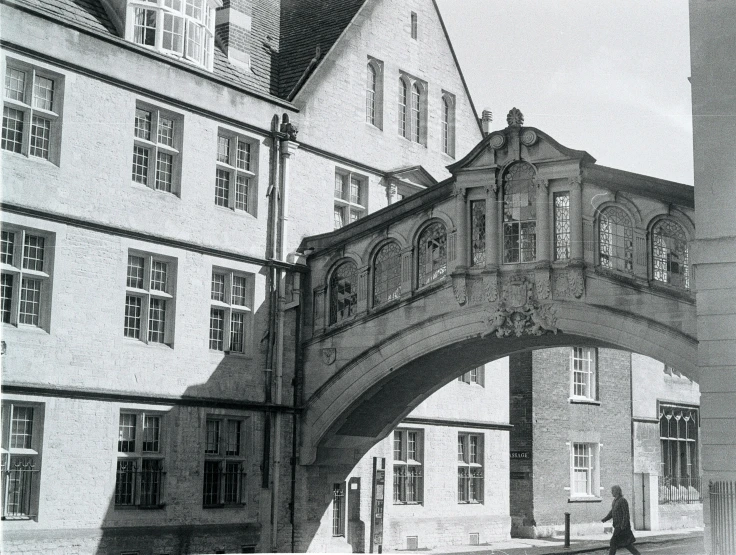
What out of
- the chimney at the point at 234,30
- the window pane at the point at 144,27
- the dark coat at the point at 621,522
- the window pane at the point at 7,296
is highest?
the chimney at the point at 234,30

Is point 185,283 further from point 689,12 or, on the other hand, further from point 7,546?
point 689,12

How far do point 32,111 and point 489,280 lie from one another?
339 inches

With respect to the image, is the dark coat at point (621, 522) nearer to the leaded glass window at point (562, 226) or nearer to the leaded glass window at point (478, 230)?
the leaded glass window at point (562, 226)

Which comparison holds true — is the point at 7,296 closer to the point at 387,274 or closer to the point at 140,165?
the point at 140,165

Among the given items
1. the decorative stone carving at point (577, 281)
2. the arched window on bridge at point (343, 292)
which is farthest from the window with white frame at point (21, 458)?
the decorative stone carving at point (577, 281)

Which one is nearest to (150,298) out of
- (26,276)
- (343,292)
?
(26,276)

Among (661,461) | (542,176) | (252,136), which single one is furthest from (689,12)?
(661,461)

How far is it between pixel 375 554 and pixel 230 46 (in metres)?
11.4

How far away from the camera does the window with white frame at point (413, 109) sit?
2817 centimetres

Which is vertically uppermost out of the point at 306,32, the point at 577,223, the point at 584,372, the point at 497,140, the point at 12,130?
the point at 306,32

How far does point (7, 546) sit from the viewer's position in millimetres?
18734

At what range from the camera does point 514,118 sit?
21281 mm

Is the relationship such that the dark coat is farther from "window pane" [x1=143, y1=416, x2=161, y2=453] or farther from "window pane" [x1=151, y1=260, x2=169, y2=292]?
"window pane" [x1=151, y1=260, x2=169, y2=292]

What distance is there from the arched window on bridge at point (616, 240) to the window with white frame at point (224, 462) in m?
8.00
